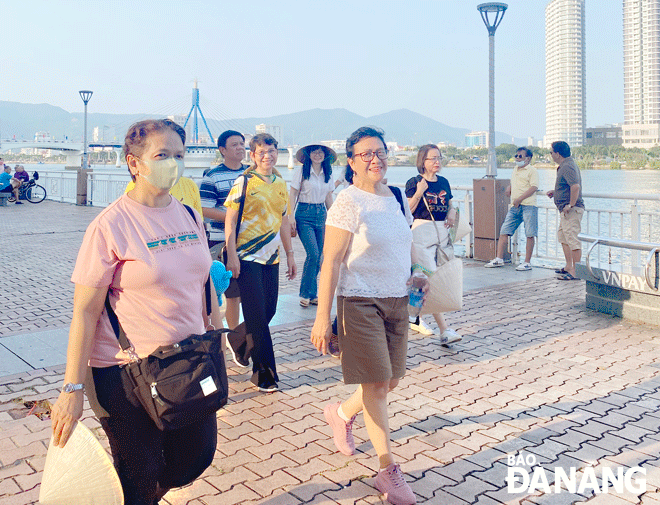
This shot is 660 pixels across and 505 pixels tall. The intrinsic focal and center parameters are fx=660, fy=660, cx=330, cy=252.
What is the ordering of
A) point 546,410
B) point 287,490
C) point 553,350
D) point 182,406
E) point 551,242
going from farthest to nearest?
point 551,242 → point 553,350 → point 546,410 → point 287,490 → point 182,406

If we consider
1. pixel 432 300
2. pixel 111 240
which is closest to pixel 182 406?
pixel 111 240

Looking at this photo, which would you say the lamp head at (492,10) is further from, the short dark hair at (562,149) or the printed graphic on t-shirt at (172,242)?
the printed graphic on t-shirt at (172,242)

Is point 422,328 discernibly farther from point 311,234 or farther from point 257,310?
point 257,310

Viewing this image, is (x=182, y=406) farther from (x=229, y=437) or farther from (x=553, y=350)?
(x=553, y=350)

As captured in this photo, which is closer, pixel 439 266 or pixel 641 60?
pixel 439 266

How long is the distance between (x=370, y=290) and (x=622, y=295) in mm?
4612

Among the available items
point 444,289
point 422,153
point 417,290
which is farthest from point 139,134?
point 422,153

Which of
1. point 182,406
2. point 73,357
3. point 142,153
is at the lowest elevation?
point 182,406

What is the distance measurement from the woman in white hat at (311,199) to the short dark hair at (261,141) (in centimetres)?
243

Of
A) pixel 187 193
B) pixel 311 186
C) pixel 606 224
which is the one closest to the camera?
pixel 187 193

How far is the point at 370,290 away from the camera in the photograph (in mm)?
3236

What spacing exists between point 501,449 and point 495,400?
0.83 metres

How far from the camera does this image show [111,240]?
2.35 m

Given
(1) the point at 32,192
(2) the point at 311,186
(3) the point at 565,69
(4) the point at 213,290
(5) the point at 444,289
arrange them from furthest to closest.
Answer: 1. (3) the point at 565,69
2. (1) the point at 32,192
3. (2) the point at 311,186
4. (5) the point at 444,289
5. (4) the point at 213,290
